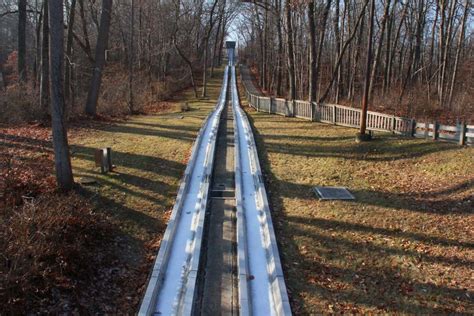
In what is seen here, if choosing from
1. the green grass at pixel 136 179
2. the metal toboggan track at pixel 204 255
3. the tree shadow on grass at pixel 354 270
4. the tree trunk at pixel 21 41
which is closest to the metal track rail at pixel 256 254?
the metal toboggan track at pixel 204 255

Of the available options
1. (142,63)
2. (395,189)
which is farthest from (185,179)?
(142,63)

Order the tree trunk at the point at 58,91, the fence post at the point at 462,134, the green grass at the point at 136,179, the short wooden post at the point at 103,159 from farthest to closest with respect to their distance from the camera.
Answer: the fence post at the point at 462,134 → the short wooden post at the point at 103,159 → the tree trunk at the point at 58,91 → the green grass at the point at 136,179

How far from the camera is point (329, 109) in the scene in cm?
2078

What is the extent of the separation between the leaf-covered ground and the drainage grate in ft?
12.7

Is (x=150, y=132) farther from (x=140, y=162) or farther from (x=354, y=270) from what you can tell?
(x=354, y=270)

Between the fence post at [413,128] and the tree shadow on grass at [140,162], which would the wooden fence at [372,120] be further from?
the tree shadow on grass at [140,162]

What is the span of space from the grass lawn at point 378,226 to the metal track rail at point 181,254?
5.36 feet

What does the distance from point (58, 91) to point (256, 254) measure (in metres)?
5.36

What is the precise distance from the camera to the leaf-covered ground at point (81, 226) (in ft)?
17.7

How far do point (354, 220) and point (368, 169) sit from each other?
4142 mm

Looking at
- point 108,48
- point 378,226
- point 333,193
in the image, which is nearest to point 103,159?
point 333,193

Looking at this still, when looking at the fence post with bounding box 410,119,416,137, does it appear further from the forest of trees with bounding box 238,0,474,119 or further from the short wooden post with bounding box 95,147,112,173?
the short wooden post with bounding box 95,147,112,173

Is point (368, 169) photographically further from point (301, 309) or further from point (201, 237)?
point (301, 309)

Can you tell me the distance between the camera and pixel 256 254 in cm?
749
